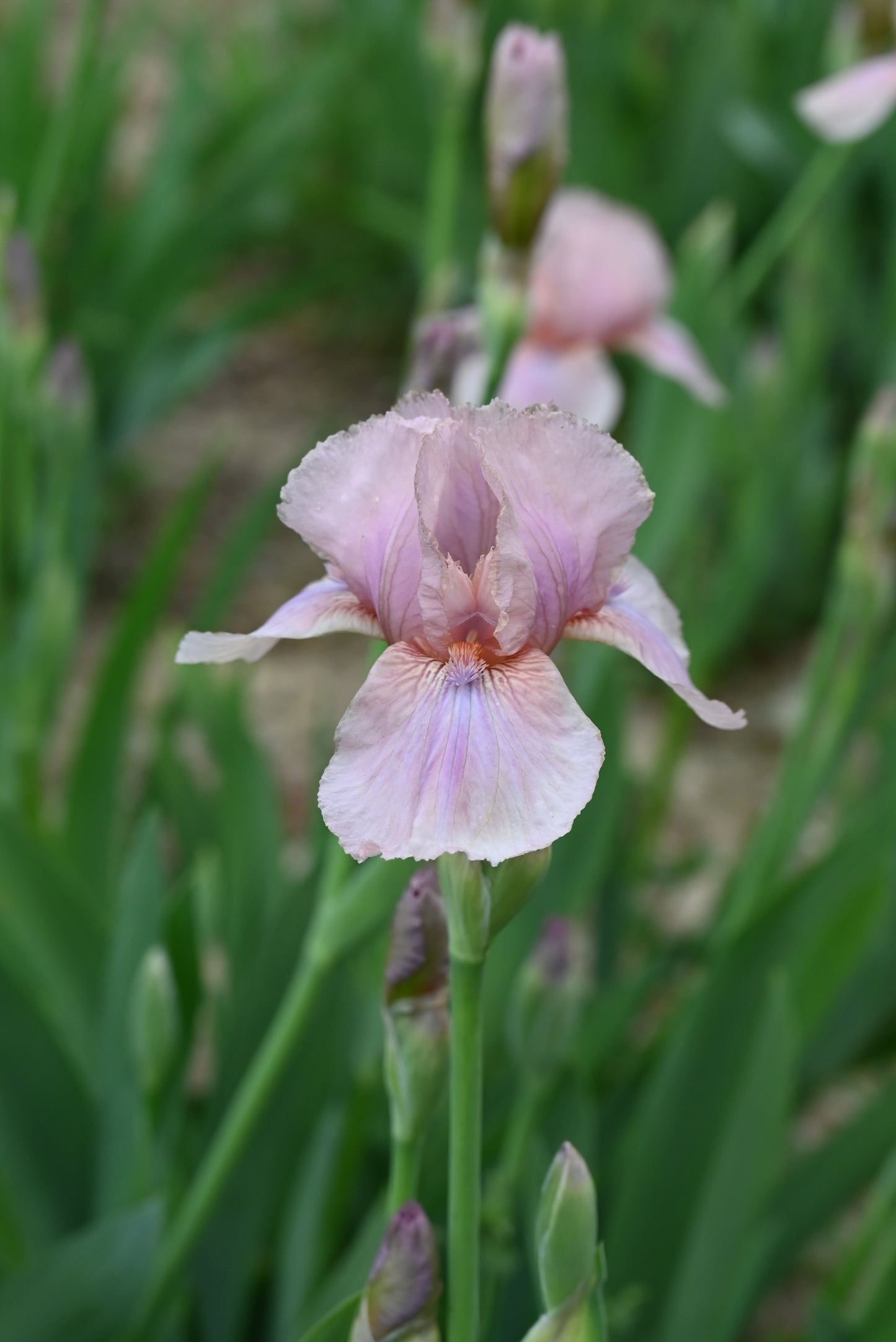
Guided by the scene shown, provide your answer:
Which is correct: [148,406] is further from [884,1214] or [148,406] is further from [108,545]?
[884,1214]

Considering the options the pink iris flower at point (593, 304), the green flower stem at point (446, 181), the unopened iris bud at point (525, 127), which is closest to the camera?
the unopened iris bud at point (525, 127)

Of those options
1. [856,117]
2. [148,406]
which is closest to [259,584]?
[148,406]

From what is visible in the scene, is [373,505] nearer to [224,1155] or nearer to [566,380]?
[224,1155]

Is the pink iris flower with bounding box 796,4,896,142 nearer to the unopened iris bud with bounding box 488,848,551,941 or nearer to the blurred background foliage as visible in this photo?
the blurred background foliage

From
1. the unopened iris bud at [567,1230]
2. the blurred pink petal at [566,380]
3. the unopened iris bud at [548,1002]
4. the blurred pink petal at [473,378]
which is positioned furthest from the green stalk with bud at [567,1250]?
the blurred pink petal at [566,380]

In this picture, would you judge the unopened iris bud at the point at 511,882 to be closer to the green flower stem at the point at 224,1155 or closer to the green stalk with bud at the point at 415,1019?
the green stalk with bud at the point at 415,1019

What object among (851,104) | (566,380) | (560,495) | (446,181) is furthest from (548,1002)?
(446,181)

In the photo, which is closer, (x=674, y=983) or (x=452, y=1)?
(x=452, y=1)
